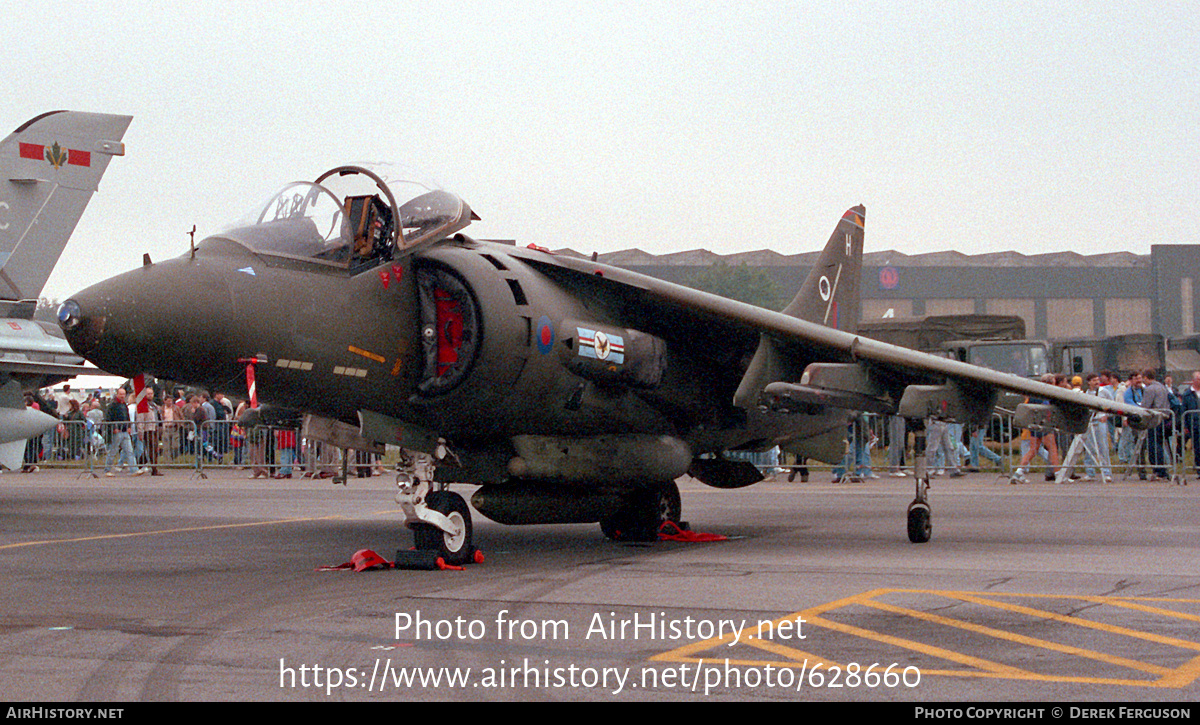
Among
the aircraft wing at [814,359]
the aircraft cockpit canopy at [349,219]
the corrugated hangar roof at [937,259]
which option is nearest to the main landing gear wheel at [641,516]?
the aircraft wing at [814,359]

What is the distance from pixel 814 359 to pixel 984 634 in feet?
16.8

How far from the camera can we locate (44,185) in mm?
16484

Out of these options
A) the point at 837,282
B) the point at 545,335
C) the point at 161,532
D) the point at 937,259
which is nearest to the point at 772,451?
the point at 837,282

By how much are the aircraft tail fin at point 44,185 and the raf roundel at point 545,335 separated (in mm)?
9920

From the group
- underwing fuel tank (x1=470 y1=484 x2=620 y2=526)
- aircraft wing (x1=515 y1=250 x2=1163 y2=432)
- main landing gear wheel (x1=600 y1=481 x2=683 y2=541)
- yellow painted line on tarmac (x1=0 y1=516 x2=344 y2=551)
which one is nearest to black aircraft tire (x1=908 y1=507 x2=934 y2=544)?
aircraft wing (x1=515 y1=250 x2=1163 y2=432)

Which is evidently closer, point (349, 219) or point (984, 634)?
point (984, 634)

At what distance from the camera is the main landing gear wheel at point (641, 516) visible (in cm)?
1140

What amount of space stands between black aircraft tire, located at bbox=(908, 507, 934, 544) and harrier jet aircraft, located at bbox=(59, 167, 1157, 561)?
2 cm

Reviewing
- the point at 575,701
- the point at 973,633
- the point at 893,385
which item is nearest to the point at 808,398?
the point at 893,385

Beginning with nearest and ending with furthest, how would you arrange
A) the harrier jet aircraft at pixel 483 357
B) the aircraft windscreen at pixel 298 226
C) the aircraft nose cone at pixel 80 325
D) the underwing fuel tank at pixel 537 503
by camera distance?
Answer: the aircraft nose cone at pixel 80 325
the harrier jet aircraft at pixel 483 357
the aircraft windscreen at pixel 298 226
the underwing fuel tank at pixel 537 503

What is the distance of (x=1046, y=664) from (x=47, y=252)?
49.9 ft

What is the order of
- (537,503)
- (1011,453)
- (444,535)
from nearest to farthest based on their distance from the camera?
(444,535) < (537,503) < (1011,453)

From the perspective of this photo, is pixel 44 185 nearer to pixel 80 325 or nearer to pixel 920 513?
pixel 80 325

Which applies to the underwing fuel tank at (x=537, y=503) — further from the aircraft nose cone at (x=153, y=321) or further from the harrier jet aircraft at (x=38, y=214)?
the harrier jet aircraft at (x=38, y=214)
